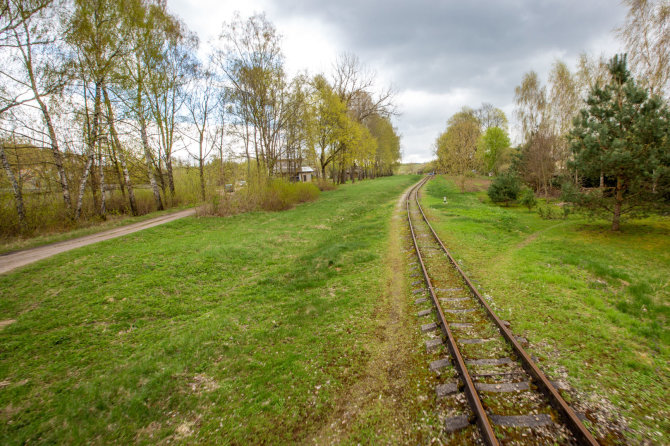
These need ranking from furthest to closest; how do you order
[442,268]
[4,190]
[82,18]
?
1. [82,18]
2. [4,190]
3. [442,268]

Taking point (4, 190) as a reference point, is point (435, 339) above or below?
below

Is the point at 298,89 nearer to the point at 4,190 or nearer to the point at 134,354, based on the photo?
the point at 4,190

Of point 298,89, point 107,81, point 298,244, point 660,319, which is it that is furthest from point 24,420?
point 298,89

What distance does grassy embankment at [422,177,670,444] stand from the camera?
3494 mm

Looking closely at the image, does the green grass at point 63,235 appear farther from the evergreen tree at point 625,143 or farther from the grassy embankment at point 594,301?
the evergreen tree at point 625,143

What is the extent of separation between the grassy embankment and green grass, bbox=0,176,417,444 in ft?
10.4

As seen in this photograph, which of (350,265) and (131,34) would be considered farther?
(131,34)

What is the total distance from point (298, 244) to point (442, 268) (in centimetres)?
628

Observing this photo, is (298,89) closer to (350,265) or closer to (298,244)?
(298,244)

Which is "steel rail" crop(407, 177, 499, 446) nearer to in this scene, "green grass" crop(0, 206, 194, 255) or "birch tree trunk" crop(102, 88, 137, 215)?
"green grass" crop(0, 206, 194, 255)

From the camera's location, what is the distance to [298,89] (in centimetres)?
2488

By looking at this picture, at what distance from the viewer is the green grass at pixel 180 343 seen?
341 centimetres

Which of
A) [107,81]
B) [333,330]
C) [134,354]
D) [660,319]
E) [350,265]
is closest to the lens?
[134,354]

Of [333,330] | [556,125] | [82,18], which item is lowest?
[333,330]
